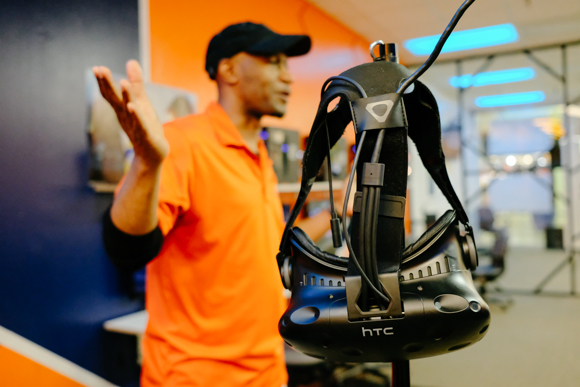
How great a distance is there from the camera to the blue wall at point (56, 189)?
162cm

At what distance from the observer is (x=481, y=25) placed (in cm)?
62

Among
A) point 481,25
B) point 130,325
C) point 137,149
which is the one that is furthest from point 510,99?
point 137,149

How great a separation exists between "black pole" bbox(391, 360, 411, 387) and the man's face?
820 millimetres

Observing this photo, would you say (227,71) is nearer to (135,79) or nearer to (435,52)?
(135,79)

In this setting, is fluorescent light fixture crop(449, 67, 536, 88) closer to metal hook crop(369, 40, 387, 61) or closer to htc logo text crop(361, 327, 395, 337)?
metal hook crop(369, 40, 387, 61)

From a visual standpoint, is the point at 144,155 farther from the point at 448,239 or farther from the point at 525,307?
the point at 525,307

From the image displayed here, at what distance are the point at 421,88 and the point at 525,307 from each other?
556 cm

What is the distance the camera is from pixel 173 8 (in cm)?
251

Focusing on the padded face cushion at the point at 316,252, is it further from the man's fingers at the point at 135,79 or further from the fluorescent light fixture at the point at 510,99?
the fluorescent light fixture at the point at 510,99

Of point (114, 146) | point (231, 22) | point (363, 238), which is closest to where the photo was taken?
point (363, 238)

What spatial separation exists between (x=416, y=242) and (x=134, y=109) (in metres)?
0.38

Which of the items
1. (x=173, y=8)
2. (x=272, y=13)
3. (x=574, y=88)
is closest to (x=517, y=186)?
(x=574, y=88)

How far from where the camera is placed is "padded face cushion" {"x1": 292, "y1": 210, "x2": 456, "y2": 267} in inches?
12.9

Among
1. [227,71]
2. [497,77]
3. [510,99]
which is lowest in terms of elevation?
[227,71]
